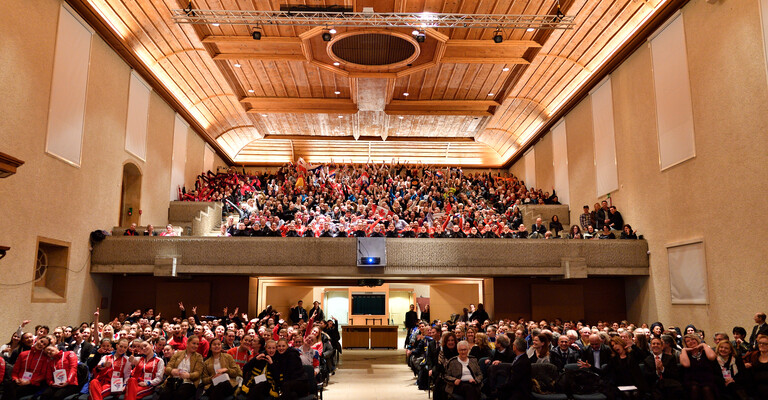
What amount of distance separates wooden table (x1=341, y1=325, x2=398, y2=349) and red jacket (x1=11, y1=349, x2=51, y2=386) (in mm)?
10789

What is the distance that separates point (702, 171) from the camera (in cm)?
1115

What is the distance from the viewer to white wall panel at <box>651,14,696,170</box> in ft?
38.1

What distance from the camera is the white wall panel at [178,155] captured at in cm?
1791

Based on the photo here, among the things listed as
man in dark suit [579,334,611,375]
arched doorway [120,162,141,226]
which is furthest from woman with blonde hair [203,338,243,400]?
arched doorway [120,162,141,226]

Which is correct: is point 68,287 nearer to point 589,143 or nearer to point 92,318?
point 92,318

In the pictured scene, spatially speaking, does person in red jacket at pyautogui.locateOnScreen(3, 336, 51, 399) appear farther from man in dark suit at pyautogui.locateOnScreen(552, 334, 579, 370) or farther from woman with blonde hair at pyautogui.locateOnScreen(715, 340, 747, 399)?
woman with blonde hair at pyautogui.locateOnScreen(715, 340, 747, 399)

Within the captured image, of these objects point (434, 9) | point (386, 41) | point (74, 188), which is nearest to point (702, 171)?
point (434, 9)

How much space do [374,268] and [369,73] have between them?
6070mm

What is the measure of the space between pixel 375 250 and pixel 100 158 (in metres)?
6.84

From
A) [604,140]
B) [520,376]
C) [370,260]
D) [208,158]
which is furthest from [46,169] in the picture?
[604,140]

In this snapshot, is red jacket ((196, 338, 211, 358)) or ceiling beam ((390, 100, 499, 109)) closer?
red jacket ((196, 338, 211, 358))

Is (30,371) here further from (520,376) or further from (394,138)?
(394,138)

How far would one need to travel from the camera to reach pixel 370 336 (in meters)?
17.5

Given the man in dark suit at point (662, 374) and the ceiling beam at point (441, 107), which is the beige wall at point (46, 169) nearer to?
the ceiling beam at point (441, 107)
